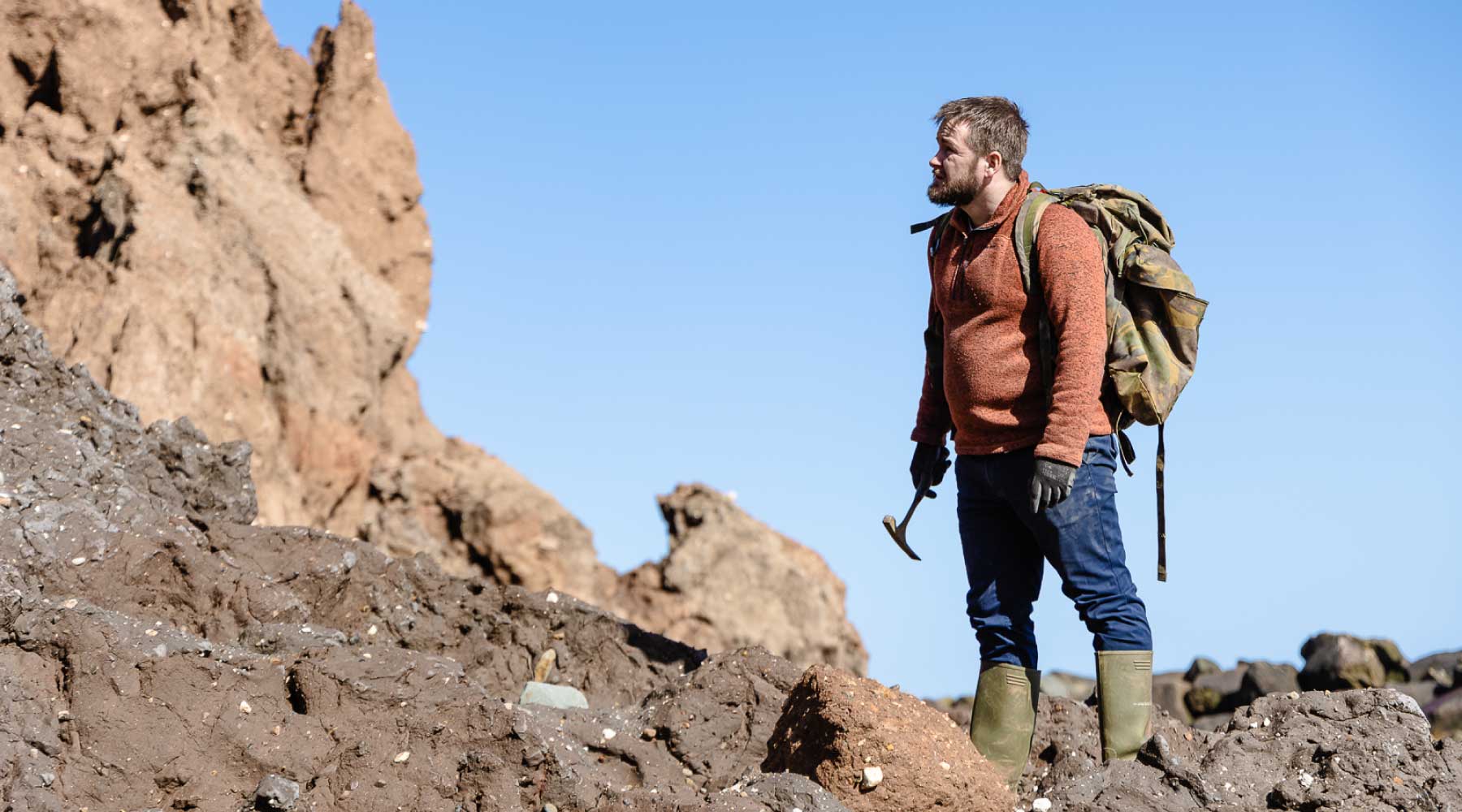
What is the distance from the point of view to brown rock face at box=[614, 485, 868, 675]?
14.1 meters

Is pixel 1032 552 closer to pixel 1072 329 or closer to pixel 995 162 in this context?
pixel 1072 329

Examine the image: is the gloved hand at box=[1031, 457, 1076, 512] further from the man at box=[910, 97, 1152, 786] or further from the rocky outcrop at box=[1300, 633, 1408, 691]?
the rocky outcrop at box=[1300, 633, 1408, 691]

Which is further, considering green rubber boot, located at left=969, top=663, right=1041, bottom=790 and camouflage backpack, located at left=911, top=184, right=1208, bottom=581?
green rubber boot, located at left=969, top=663, right=1041, bottom=790

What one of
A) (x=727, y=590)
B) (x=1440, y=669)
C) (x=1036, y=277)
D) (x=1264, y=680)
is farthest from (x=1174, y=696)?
(x=1036, y=277)

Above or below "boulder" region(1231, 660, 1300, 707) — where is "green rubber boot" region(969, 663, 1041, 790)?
below

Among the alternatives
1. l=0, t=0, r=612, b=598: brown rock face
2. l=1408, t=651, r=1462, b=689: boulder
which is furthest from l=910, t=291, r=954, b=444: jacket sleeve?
l=1408, t=651, r=1462, b=689: boulder

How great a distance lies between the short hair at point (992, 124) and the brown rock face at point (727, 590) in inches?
374

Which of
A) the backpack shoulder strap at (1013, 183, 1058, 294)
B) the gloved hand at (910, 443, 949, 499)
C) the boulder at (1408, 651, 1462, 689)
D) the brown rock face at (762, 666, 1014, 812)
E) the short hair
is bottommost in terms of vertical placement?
the brown rock face at (762, 666, 1014, 812)

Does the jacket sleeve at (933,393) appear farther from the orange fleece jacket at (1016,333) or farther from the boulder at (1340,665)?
the boulder at (1340,665)

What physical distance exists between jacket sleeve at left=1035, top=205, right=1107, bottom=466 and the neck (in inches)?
10.2

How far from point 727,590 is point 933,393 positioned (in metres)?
9.11

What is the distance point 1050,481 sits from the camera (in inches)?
178

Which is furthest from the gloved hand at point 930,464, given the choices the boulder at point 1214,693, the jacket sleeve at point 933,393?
the boulder at point 1214,693

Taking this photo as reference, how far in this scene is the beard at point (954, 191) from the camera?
4.83 metres
